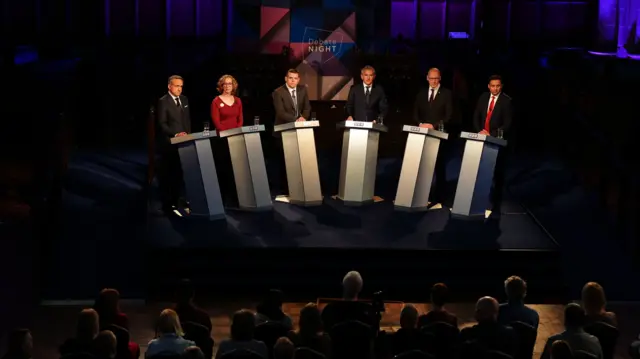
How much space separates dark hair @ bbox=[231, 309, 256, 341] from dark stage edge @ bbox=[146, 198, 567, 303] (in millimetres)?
2991

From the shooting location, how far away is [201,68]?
15.3 m

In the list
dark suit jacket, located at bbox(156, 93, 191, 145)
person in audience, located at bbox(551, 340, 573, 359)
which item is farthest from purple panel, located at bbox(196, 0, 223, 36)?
person in audience, located at bbox(551, 340, 573, 359)

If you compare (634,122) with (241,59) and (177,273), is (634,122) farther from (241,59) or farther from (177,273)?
(177,273)

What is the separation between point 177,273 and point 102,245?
969 millimetres

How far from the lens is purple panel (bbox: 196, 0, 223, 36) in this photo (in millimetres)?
21938

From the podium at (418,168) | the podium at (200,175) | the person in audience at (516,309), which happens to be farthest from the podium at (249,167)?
the person in audience at (516,309)

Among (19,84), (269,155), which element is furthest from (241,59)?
(19,84)

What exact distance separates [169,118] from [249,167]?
3.10 feet

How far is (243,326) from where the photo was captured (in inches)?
229

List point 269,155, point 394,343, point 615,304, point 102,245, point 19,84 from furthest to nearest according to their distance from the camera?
point 19,84
point 269,155
point 102,245
point 615,304
point 394,343

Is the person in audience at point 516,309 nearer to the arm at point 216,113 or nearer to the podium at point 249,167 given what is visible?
Answer: the podium at point 249,167

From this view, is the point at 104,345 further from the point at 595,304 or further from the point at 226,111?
the point at 226,111

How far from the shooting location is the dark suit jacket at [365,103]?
34.6 ft

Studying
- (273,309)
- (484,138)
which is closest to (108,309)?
(273,309)
